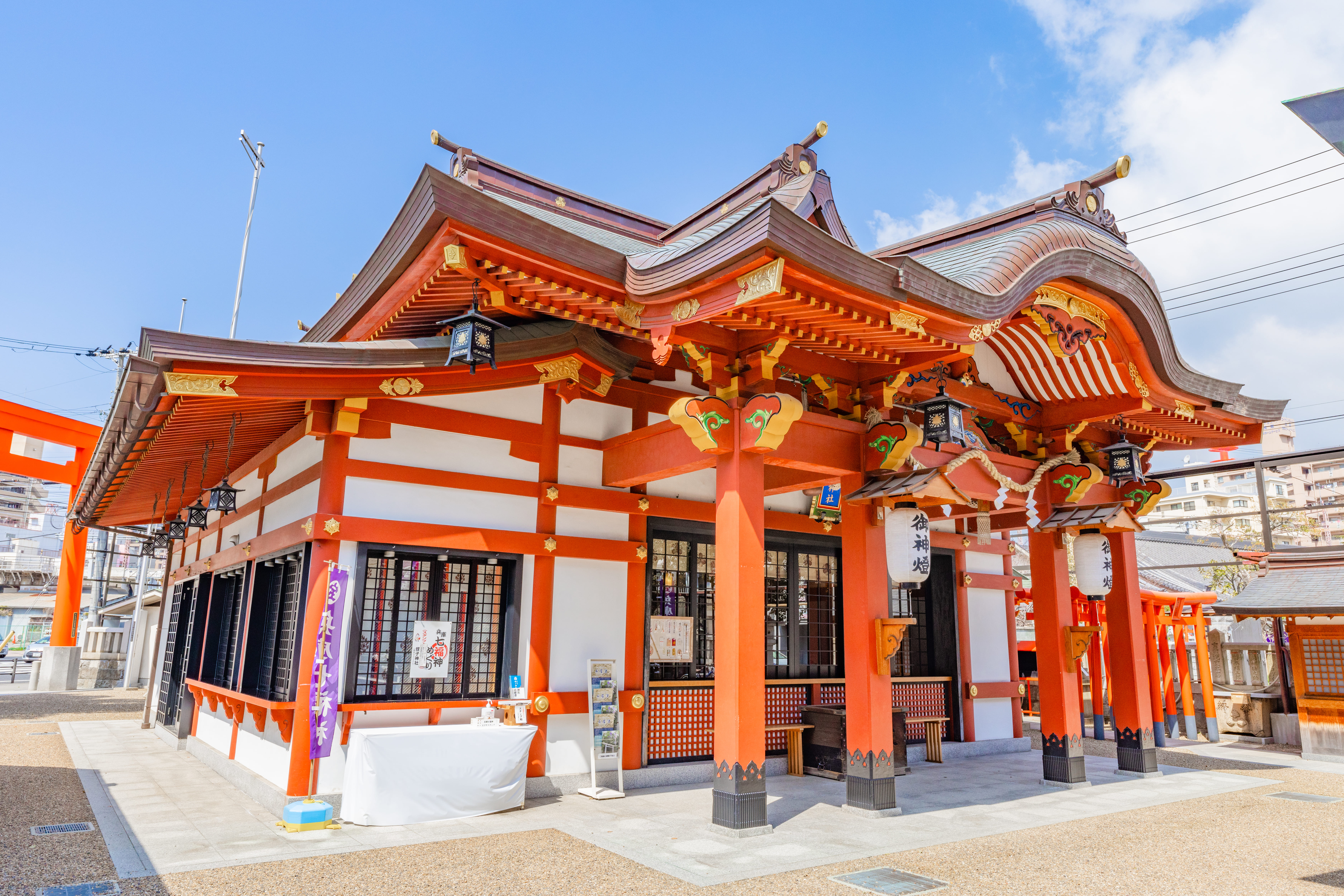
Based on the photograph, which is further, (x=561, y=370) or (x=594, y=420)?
(x=594, y=420)

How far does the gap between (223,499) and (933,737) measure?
981 cm

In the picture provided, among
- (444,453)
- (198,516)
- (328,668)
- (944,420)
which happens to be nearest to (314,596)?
(328,668)

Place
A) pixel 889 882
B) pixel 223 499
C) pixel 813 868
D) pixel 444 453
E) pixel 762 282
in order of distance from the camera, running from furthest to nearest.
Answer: pixel 223 499 → pixel 444 453 → pixel 762 282 → pixel 813 868 → pixel 889 882

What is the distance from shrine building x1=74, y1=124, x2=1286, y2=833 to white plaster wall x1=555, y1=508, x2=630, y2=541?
0.04m

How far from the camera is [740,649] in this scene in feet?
21.6

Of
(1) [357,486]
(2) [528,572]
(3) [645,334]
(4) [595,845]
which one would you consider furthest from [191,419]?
(4) [595,845]

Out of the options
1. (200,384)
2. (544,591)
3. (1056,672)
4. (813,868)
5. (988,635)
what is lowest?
(813,868)

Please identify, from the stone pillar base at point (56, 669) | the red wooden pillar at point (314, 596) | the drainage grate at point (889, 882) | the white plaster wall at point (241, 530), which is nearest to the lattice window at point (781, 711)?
the drainage grate at point (889, 882)

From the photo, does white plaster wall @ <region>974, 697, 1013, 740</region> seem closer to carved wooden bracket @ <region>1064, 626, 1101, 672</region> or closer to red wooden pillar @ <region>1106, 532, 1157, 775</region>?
red wooden pillar @ <region>1106, 532, 1157, 775</region>

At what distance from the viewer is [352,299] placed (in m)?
7.57

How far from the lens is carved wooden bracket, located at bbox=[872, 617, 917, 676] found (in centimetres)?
751

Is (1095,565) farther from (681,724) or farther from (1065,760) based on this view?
(681,724)

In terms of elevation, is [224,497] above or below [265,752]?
above

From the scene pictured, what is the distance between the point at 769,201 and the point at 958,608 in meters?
8.66
